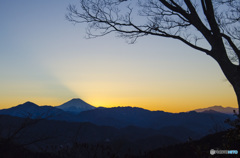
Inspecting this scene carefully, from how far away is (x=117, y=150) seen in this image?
338 centimetres

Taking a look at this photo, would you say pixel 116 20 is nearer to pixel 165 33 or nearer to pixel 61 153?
pixel 165 33

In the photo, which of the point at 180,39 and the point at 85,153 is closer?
the point at 85,153

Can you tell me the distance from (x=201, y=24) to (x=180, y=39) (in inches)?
27.1

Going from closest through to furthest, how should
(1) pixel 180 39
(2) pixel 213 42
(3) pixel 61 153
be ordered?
(3) pixel 61 153
(2) pixel 213 42
(1) pixel 180 39

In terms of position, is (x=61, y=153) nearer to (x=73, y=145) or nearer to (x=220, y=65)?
(x=73, y=145)

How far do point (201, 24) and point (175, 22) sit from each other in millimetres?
1539

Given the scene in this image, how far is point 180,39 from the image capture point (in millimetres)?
5789

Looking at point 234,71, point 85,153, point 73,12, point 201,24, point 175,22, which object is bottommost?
point 85,153

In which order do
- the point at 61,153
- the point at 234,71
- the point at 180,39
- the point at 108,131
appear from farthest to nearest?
the point at 108,131 → the point at 180,39 → the point at 234,71 → the point at 61,153

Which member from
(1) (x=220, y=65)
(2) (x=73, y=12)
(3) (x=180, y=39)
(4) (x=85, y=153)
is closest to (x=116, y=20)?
(2) (x=73, y=12)

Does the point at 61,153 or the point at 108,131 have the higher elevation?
the point at 61,153

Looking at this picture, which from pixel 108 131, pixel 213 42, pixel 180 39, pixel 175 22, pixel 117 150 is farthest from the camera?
pixel 108 131

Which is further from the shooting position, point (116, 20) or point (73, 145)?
point (116, 20)

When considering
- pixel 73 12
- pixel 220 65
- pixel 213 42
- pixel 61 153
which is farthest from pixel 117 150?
pixel 73 12
